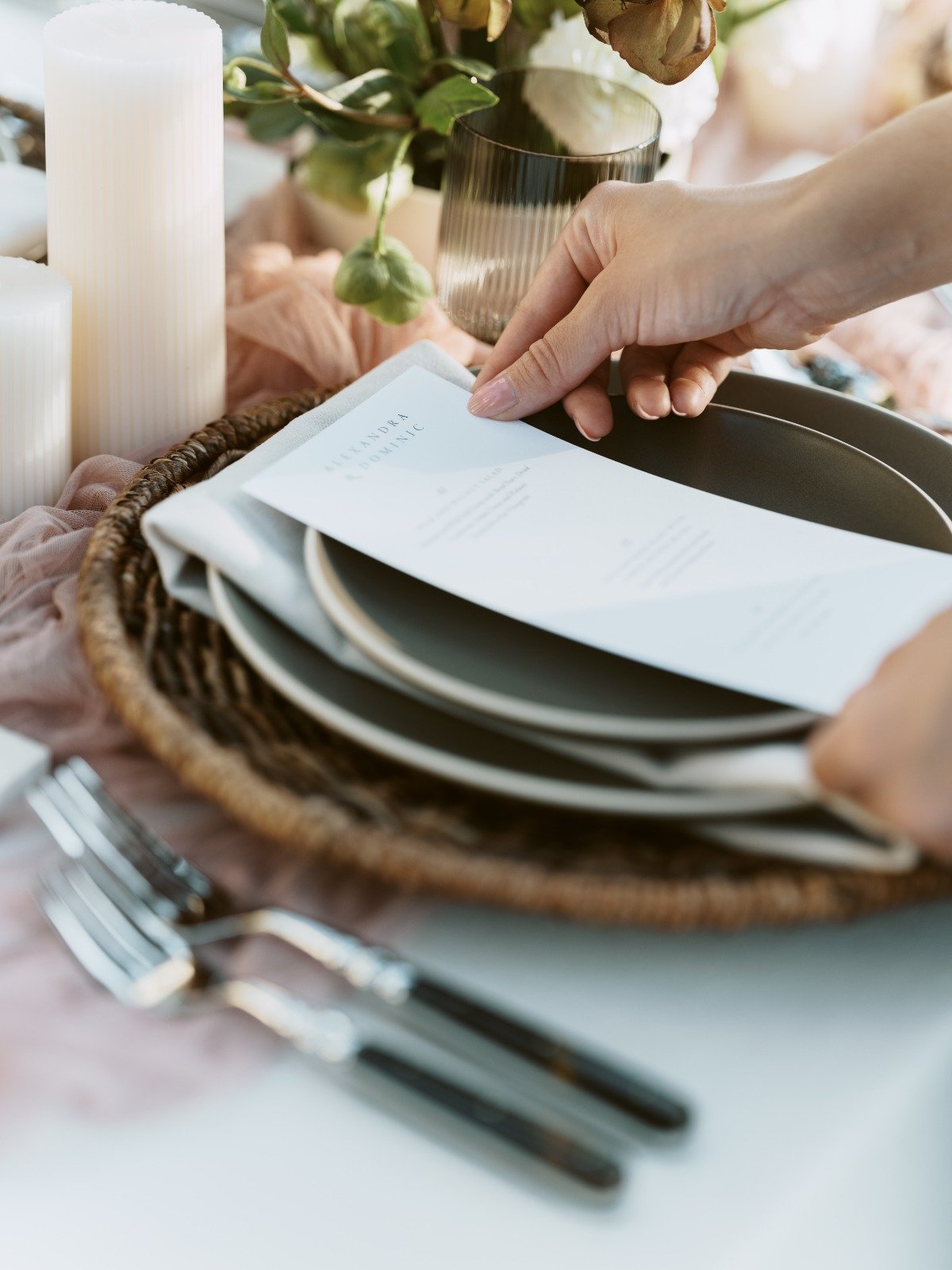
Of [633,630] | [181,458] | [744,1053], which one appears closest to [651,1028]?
[744,1053]

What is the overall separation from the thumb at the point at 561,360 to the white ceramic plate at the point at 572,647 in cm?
9

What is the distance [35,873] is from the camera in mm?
449

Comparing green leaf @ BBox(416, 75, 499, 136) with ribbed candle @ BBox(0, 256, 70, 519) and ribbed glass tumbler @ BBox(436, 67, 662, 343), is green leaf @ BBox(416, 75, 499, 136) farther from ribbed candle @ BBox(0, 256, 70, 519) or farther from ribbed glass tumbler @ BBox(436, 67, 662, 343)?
ribbed candle @ BBox(0, 256, 70, 519)

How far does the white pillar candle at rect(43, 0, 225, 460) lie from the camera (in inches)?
23.7

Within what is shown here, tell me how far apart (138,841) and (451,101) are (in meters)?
0.49

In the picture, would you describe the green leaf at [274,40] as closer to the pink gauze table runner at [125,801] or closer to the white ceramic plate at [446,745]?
the pink gauze table runner at [125,801]

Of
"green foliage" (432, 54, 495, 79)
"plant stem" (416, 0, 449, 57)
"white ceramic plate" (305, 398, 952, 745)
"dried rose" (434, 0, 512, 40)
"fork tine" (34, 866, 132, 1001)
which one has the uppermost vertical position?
"dried rose" (434, 0, 512, 40)

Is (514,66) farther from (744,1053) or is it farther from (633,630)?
(744,1053)

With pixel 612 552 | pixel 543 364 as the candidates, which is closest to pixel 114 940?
pixel 612 552

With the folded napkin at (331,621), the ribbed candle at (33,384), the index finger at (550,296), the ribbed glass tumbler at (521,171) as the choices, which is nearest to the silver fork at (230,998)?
the folded napkin at (331,621)

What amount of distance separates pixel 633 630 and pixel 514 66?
1.78 ft

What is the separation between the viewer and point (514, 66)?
0.84 m

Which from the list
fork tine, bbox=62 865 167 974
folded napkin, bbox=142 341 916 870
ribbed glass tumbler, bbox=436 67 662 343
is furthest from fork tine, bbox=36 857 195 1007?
ribbed glass tumbler, bbox=436 67 662 343

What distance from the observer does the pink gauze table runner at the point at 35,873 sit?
0.39 m
